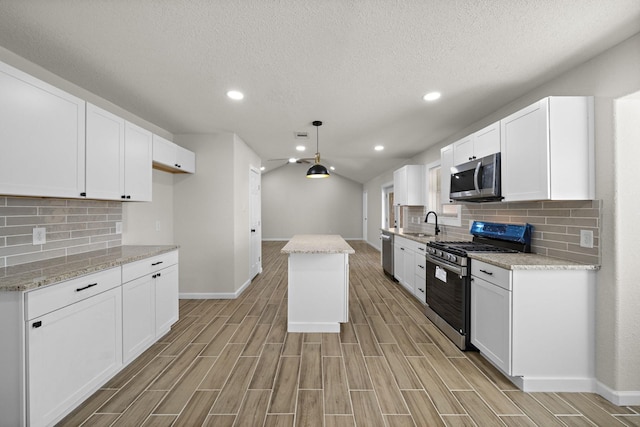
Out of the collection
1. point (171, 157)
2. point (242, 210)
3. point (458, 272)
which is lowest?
point (458, 272)

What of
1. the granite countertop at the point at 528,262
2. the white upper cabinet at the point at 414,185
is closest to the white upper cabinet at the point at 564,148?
the granite countertop at the point at 528,262

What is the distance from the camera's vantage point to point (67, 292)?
1.64 metres

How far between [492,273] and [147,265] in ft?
9.82

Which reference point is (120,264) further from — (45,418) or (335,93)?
(335,93)

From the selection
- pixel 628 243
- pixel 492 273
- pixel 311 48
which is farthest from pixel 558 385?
pixel 311 48

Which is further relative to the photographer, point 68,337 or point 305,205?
point 305,205

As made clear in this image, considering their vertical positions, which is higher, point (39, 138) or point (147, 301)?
point (39, 138)

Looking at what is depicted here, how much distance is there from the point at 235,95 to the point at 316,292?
7.26 ft

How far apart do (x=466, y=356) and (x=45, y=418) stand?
119 inches

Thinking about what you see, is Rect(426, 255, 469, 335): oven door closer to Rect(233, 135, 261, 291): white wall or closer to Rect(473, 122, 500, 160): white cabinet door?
Rect(473, 122, 500, 160): white cabinet door

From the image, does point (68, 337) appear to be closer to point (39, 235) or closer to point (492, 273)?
point (39, 235)

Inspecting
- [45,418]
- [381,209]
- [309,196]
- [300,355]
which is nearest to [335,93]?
[300,355]

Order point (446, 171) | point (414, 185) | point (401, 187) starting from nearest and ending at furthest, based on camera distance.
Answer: point (446, 171)
point (414, 185)
point (401, 187)

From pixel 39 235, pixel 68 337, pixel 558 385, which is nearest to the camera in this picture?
pixel 68 337
